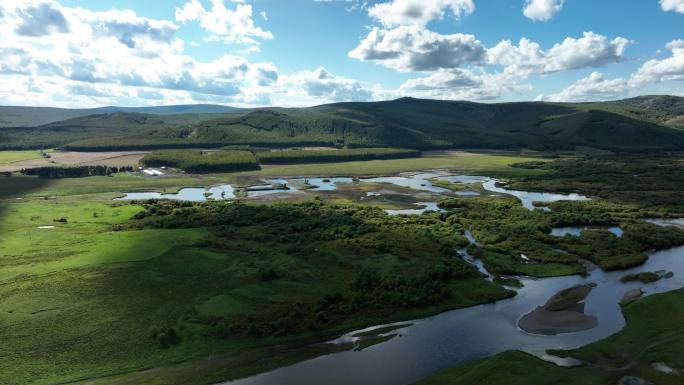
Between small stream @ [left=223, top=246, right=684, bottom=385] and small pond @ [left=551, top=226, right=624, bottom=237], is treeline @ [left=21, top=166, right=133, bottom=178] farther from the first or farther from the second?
small stream @ [left=223, top=246, right=684, bottom=385]

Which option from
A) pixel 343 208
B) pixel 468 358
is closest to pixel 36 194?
pixel 343 208

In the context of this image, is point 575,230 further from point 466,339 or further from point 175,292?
point 175,292

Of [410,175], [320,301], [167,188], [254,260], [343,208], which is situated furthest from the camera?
[410,175]

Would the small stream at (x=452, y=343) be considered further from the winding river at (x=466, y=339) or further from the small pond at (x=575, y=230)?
the small pond at (x=575, y=230)

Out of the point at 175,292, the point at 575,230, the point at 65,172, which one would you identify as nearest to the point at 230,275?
the point at 175,292

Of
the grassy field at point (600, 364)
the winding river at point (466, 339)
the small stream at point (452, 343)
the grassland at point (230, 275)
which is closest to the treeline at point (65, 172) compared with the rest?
the grassland at point (230, 275)

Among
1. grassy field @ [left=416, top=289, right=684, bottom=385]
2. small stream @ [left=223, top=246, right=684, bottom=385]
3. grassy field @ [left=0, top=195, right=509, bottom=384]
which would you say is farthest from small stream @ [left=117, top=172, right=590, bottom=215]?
grassy field @ [left=416, top=289, right=684, bottom=385]

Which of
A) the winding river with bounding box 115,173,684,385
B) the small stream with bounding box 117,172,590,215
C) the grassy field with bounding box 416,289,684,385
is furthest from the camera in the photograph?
the small stream with bounding box 117,172,590,215

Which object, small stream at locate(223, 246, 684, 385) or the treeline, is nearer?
small stream at locate(223, 246, 684, 385)

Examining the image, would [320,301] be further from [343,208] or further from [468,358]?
[343,208]
